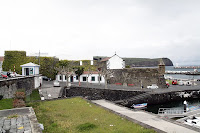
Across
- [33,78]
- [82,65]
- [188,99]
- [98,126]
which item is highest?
[82,65]

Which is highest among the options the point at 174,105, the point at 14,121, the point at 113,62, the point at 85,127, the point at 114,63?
the point at 113,62

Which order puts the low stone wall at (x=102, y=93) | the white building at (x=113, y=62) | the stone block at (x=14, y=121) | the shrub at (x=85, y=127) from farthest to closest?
the white building at (x=113, y=62)
the low stone wall at (x=102, y=93)
the shrub at (x=85, y=127)
the stone block at (x=14, y=121)

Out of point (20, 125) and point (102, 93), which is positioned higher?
point (20, 125)

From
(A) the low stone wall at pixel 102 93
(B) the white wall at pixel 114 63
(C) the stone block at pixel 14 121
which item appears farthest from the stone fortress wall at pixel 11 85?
(B) the white wall at pixel 114 63

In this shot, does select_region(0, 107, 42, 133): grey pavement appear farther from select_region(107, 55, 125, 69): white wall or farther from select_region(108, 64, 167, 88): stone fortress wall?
select_region(107, 55, 125, 69): white wall

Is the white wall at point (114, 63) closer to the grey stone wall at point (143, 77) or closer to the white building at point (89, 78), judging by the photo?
the white building at point (89, 78)

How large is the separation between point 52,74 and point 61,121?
35.3 m

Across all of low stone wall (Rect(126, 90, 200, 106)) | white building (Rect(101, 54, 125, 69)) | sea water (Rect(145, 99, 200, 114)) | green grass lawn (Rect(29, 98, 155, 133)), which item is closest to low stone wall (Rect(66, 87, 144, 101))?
low stone wall (Rect(126, 90, 200, 106))

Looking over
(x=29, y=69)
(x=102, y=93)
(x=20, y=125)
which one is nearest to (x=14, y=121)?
(x=20, y=125)

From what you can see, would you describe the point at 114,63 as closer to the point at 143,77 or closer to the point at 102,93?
the point at 143,77

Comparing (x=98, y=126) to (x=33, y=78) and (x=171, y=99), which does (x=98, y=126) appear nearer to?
(x=33, y=78)

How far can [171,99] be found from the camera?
33.0 meters

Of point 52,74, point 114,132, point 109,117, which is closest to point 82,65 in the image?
point 52,74

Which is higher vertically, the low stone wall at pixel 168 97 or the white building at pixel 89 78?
the white building at pixel 89 78
